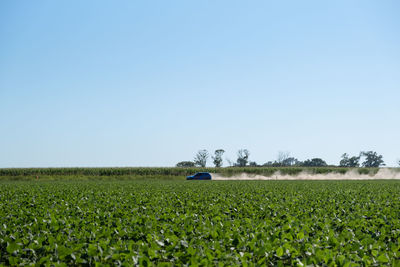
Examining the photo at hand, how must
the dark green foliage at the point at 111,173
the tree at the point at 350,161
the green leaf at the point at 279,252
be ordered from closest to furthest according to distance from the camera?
the green leaf at the point at 279,252
the dark green foliage at the point at 111,173
the tree at the point at 350,161

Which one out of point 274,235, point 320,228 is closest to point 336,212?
point 320,228

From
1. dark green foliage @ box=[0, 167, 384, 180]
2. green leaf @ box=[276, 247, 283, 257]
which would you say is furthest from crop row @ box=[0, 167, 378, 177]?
green leaf @ box=[276, 247, 283, 257]

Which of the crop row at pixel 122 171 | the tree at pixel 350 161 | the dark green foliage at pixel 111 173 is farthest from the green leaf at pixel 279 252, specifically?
the tree at pixel 350 161

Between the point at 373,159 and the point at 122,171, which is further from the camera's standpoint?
the point at 373,159

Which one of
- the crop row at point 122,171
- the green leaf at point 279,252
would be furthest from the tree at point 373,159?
the green leaf at point 279,252

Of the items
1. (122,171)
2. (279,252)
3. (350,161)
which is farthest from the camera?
(350,161)

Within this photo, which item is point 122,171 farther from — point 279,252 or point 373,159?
point 373,159

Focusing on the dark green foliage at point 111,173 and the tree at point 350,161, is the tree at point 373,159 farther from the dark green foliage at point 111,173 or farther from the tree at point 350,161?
the dark green foliage at point 111,173

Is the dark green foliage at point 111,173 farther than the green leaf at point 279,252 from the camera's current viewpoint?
Yes

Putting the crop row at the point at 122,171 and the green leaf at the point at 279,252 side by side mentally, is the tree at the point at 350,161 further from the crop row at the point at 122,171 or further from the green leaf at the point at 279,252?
the green leaf at the point at 279,252

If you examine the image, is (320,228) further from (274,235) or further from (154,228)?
(154,228)

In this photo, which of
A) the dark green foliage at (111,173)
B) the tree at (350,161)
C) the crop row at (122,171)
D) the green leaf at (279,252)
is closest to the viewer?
the green leaf at (279,252)

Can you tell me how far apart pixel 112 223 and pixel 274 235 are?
15.8 ft

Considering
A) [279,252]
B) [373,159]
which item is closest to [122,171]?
[279,252]
